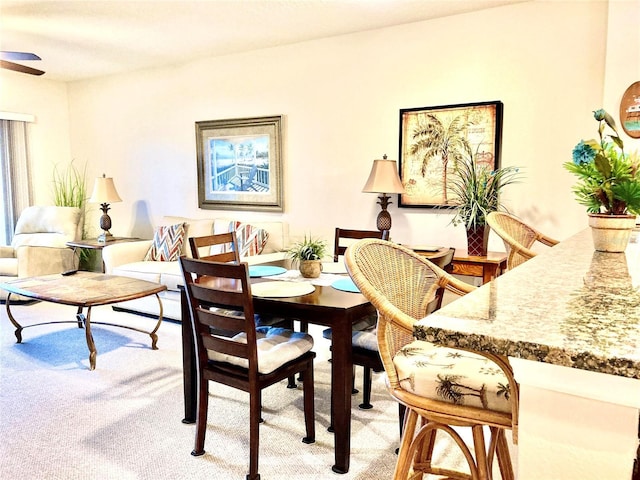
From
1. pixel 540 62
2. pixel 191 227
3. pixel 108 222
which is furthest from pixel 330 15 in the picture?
pixel 108 222

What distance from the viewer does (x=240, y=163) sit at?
5.18 meters

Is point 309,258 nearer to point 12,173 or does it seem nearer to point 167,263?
point 167,263

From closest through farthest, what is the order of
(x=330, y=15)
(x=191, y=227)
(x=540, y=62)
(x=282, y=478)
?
(x=282, y=478)
(x=540, y=62)
(x=330, y=15)
(x=191, y=227)

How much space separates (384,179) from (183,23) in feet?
6.74

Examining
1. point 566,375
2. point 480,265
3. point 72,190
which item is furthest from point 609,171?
point 72,190

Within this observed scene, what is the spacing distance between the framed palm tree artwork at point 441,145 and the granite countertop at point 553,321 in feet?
9.25

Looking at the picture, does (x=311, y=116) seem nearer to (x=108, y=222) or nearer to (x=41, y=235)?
(x=108, y=222)

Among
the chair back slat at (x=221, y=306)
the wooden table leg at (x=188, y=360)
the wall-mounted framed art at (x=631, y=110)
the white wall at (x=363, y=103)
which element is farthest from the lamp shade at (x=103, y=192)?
the wall-mounted framed art at (x=631, y=110)

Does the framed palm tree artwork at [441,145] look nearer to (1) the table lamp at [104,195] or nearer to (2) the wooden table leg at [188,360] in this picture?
(2) the wooden table leg at [188,360]

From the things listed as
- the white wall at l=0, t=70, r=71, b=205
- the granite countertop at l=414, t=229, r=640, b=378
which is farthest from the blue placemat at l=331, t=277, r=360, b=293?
the white wall at l=0, t=70, r=71, b=205

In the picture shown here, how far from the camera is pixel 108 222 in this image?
220 inches

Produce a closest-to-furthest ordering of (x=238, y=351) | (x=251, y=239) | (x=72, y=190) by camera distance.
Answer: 1. (x=238, y=351)
2. (x=251, y=239)
3. (x=72, y=190)

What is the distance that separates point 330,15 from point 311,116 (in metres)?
0.96

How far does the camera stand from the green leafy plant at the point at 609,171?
155 centimetres
